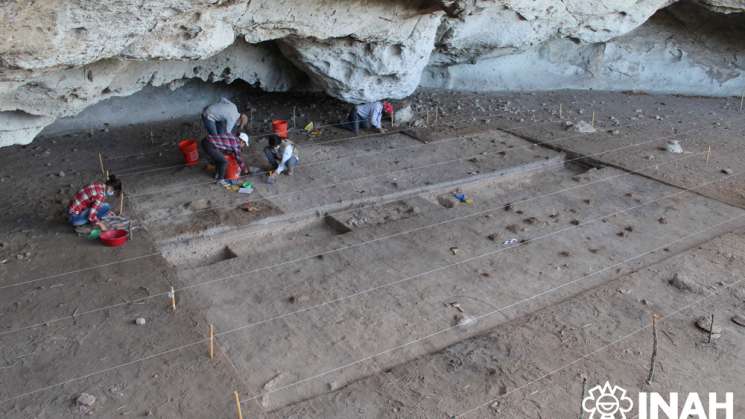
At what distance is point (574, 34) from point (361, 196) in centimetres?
543

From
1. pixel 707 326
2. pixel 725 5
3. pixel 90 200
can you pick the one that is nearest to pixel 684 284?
pixel 707 326

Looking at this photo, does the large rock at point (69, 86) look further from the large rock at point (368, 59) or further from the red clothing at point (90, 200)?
the large rock at point (368, 59)

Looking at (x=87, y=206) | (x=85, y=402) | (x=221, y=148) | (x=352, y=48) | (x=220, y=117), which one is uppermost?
(x=352, y=48)

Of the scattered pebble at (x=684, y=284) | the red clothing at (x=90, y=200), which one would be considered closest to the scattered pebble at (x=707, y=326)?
the scattered pebble at (x=684, y=284)

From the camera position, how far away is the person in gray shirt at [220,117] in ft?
23.8

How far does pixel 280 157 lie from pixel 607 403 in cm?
455

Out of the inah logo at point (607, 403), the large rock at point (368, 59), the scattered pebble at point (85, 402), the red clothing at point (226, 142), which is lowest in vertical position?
the inah logo at point (607, 403)

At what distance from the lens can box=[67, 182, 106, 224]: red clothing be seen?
5.59 m

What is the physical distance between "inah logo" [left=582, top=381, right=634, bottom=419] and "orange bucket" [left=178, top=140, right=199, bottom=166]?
212 inches

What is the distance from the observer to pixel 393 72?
8570 mm

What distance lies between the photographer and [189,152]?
290 inches

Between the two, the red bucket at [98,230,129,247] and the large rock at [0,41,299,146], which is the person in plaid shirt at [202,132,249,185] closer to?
the large rock at [0,41,299,146]

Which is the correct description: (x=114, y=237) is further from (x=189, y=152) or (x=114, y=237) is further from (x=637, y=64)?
(x=637, y=64)

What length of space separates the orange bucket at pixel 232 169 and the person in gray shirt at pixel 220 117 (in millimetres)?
431
